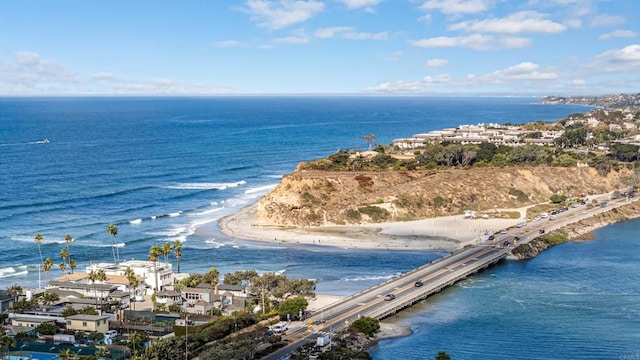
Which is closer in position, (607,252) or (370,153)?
(607,252)

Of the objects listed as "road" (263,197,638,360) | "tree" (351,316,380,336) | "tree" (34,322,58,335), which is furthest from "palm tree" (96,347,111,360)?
"tree" (351,316,380,336)

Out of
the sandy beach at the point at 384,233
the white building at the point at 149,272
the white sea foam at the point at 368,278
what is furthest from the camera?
the sandy beach at the point at 384,233

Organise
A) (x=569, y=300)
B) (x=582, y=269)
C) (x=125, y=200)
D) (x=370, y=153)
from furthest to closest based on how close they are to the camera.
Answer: (x=370, y=153) → (x=125, y=200) → (x=582, y=269) → (x=569, y=300)

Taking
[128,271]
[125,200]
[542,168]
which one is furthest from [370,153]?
[128,271]

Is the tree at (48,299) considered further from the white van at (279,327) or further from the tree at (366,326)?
the tree at (366,326)

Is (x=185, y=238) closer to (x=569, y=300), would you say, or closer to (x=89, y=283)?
(x=89, y=283)

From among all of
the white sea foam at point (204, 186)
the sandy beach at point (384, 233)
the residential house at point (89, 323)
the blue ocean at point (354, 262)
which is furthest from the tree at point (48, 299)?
the white sea foam at point (204, 186)
